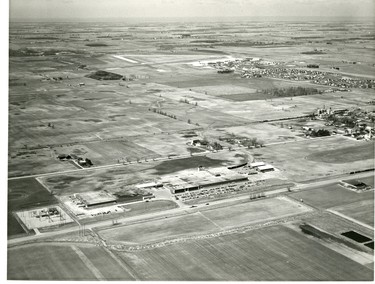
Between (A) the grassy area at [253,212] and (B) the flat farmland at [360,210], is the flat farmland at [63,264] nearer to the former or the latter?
(A) the grassy area at [253,212]

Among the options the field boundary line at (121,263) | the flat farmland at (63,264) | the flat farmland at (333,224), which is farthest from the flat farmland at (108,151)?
the flat farmland at (333,224)

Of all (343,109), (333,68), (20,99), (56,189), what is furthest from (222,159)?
(333,68)

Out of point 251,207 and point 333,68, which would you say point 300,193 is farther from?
point 333,68

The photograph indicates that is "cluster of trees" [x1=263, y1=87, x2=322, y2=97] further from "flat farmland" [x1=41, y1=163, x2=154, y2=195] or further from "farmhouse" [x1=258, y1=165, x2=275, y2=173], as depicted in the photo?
"flat farmland" [x1=41, y1=163, x2=154, y2=195]

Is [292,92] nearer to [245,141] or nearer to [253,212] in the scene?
[245,141]

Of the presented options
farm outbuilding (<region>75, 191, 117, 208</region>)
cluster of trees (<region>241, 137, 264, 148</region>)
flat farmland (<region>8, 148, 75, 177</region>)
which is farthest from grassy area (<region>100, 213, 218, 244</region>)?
cluster of trees (<region>241, 137, 264, 148</region>)

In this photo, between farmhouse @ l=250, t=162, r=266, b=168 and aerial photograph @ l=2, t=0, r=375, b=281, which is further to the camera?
farmhouse @ l=250, t=162, r=266, b=168
